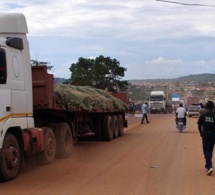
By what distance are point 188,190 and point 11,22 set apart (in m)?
5.56

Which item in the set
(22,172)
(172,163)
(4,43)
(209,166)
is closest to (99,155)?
(172,163)

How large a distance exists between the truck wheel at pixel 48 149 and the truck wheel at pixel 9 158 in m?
1.77

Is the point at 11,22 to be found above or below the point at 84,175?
above

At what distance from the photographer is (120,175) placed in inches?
383

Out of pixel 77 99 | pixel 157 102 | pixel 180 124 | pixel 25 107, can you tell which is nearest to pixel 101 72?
pixel 157 102

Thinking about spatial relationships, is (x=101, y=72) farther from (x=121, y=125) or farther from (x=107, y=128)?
(x=107, y=128)

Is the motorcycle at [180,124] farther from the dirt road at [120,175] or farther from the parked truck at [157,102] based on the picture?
the parked truck at [157,102]

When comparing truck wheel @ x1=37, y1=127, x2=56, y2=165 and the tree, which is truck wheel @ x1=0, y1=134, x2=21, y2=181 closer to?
truck wheel @ x1=37, y1=127, x2=56, y2=165

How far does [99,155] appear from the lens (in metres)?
13.4

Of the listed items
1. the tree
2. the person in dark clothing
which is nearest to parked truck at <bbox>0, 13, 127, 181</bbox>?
the person in dark clothing

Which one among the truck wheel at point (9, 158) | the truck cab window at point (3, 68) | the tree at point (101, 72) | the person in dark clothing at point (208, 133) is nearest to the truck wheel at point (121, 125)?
the person in dark clothing at point (208, 133)

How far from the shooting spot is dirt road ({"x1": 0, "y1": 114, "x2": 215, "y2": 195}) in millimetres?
8102

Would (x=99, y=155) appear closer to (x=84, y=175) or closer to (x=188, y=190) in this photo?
(x=84, y=175)

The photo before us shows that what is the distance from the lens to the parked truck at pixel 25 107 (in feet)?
29.3
